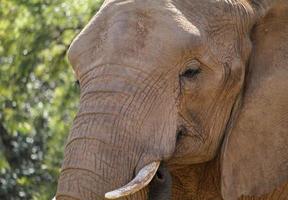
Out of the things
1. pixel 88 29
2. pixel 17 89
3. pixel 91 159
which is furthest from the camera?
pixel 17 89

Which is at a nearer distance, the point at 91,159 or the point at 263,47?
the point at 91,159

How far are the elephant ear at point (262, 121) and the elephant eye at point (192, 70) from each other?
388 mm

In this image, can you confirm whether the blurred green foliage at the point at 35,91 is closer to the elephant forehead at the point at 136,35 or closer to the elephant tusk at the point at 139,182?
the elephant forehead at the point at 136,35

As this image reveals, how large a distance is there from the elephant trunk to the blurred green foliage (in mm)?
4856

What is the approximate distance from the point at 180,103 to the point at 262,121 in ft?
1.79

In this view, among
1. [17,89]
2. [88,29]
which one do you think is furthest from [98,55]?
[17,89]

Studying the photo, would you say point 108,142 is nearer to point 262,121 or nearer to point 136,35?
point 136,35

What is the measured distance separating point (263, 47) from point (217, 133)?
49 centimetres

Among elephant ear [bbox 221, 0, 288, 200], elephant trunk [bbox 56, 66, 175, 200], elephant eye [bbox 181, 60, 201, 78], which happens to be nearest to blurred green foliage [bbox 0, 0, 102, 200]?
elephant ear [bbox 221, 0, 288, 200]

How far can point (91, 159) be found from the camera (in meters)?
6.19

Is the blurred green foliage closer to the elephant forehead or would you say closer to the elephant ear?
the elephant ear

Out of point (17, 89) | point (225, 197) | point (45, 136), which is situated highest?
point (225, 197)

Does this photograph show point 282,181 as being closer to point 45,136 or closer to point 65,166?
point 65,166

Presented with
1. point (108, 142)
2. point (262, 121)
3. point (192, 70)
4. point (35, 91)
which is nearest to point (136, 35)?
point (192, 70)
